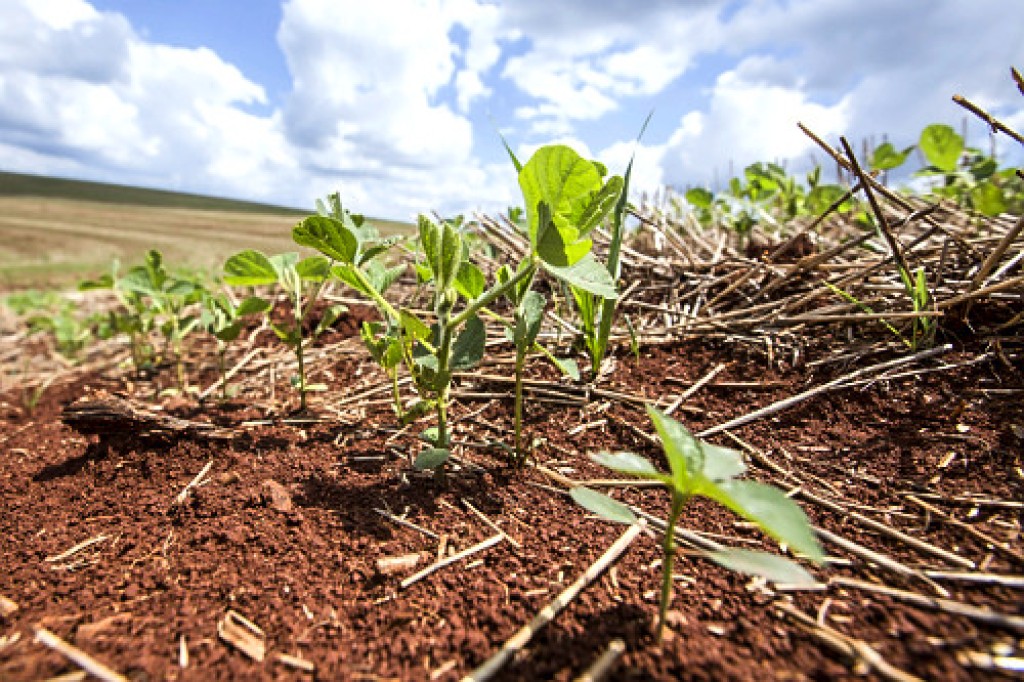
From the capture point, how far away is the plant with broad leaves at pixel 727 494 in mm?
582

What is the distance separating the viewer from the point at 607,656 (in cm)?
69

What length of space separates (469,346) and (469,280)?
150 millimetres

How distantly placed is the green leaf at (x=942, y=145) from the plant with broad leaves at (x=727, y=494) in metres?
2.09

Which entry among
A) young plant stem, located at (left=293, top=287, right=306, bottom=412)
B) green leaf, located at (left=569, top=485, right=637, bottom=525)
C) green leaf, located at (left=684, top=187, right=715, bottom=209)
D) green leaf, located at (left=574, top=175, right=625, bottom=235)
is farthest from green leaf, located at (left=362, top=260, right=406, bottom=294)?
green leaf, located at (left=684, top=187, right=715, bottom=209)

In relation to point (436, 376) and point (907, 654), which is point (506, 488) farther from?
point (907, 654)

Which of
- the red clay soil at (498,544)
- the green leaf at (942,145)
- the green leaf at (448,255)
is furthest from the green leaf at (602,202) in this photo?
the green leaf at (942,145)

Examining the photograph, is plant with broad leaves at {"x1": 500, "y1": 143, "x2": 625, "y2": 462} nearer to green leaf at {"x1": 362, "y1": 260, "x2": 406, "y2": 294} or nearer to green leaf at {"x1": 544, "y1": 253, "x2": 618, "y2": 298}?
green leaf at {"x1": 544, "y1": 253, "x2": 618, "y2": 298}

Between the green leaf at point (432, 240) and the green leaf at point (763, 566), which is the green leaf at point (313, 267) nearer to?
the green leaf at point (432, 240)

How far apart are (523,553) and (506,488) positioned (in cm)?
22

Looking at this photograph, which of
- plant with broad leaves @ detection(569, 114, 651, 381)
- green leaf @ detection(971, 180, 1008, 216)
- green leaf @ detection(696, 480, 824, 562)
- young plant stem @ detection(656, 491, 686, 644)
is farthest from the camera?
green leaf @ detection(971, 180, 1008, 216)

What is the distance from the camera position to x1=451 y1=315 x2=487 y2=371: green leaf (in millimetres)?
1042

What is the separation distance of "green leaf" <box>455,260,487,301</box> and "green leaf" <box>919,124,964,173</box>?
1.97m

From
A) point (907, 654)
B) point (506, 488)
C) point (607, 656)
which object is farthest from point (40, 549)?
point (907, 654)

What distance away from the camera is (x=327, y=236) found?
102 cm
